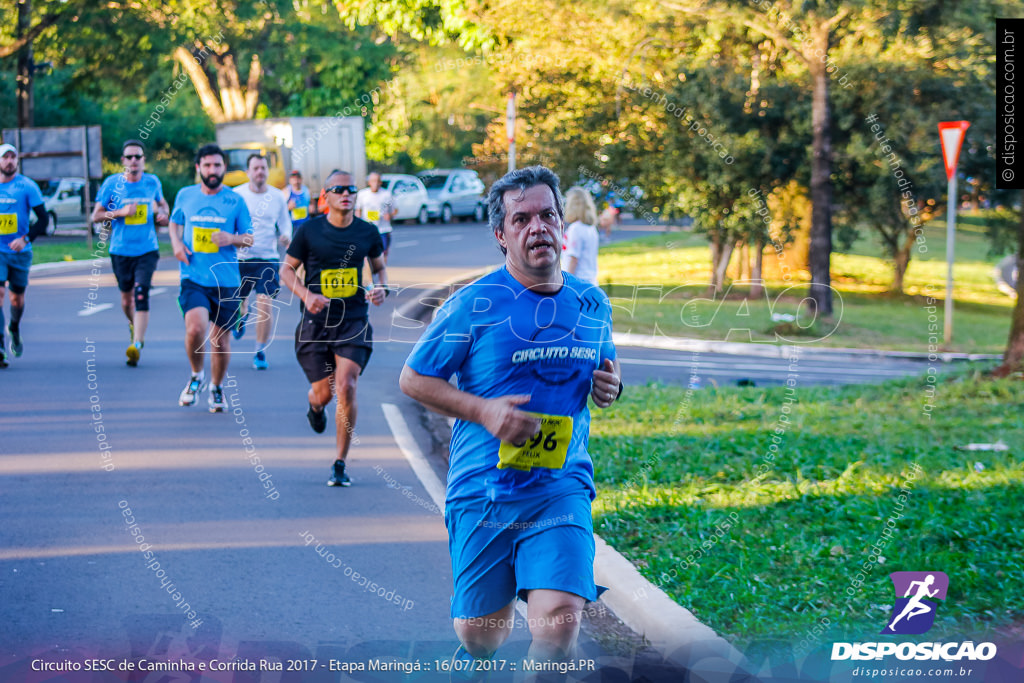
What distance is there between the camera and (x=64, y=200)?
34219 millimetres

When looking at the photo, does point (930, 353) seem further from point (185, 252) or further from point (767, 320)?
point (185, 252)

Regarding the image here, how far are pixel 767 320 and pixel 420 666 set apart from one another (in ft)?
55.2

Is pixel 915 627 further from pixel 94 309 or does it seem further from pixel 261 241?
pixel 94 309

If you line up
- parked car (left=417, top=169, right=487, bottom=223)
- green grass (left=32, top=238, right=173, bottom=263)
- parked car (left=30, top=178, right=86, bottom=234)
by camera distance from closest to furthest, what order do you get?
green grass (left=32, top=238, right=173, bottom=263), parked car (left=30, top=178, right=86, bottom=234), parked car (left=417, top=169, right=487, bottom=223)

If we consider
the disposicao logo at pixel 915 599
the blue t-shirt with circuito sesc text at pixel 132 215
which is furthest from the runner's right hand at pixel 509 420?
the blue t-shirt with circuito sesc text at pixel 132 215

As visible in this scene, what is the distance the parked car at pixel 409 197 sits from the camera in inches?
1662

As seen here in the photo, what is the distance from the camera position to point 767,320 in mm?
20781

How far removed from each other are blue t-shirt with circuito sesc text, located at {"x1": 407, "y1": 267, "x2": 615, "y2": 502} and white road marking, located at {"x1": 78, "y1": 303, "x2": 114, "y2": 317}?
45.5 ft

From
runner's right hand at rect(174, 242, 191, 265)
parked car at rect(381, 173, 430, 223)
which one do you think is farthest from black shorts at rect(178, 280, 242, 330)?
parked car at rect(381, 173, 430, 223)

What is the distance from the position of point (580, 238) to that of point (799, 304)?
37.4ft

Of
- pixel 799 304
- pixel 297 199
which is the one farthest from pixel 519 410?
pixel 799 304

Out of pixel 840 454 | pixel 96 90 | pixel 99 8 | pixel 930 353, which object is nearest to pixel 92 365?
pixel 840 454

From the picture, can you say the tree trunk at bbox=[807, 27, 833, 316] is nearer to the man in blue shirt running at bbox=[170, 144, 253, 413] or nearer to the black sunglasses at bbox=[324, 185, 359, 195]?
the man in blue shirt running at bbox=[170, 144, 253, 413]

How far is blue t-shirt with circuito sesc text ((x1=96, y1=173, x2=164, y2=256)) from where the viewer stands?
11758 millimetres
